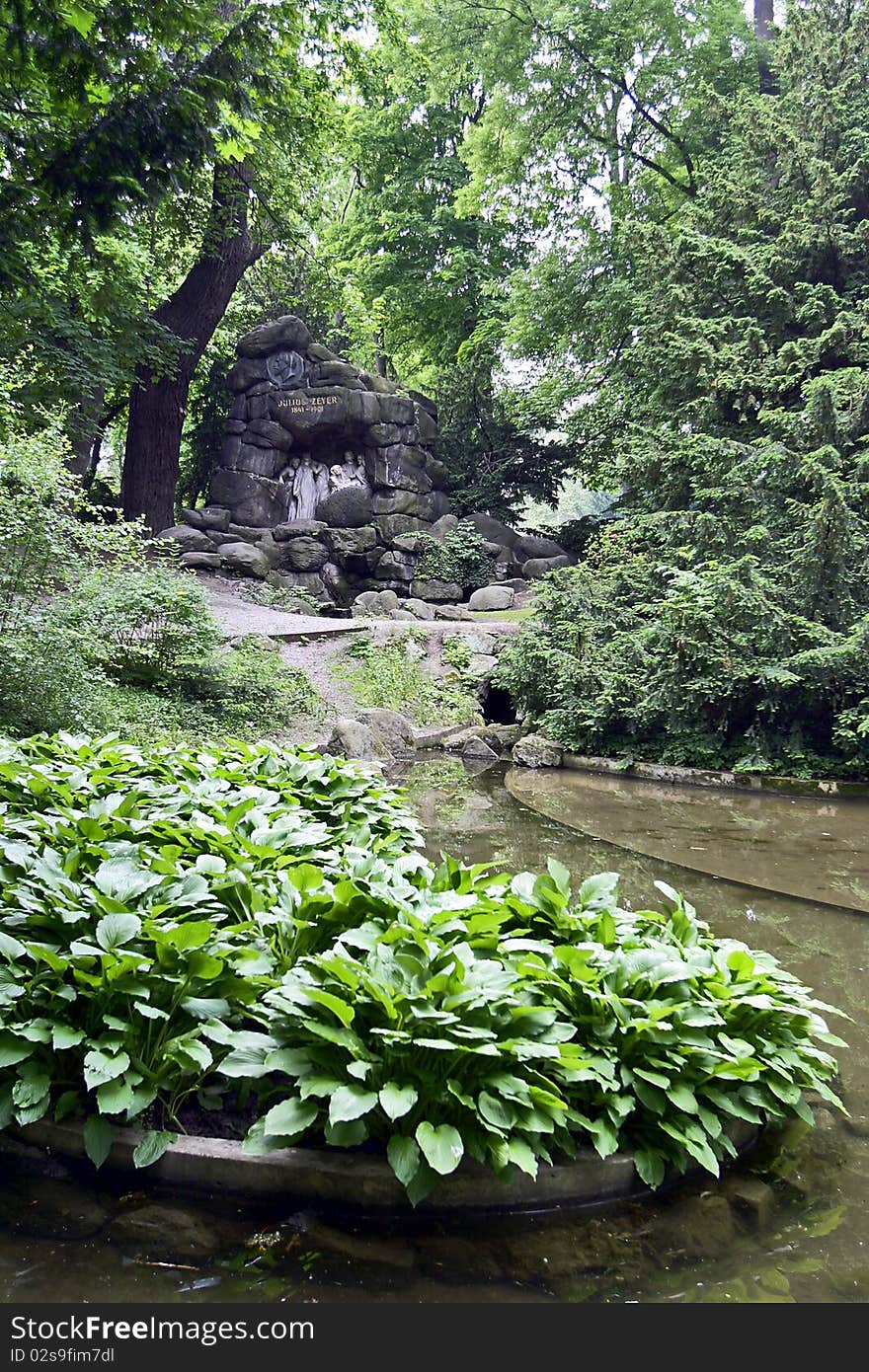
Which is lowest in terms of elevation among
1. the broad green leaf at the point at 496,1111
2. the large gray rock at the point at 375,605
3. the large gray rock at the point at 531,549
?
the broad green leaf at the point at 496,1111

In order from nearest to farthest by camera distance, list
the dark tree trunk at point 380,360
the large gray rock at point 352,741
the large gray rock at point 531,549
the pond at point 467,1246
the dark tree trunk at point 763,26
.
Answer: the pond at point 467,1246 < the large gray rock at point 352,741 < the dark tree trunk at point 763,26 < the large gray rock at point 531,549 < the dark tree trunk at point 380,360

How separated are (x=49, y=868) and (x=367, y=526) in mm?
19687

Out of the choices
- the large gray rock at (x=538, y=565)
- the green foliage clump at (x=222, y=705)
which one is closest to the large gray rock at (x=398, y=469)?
the large gray rock at (x=538, y=565)

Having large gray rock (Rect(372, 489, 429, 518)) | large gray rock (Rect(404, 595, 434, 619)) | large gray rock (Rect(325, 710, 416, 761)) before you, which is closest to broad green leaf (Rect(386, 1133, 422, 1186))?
large gray rock (Rect(325, 710, 416, 761))

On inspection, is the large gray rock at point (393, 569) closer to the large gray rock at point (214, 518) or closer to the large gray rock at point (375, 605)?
the large gray rock at point (375, 605)

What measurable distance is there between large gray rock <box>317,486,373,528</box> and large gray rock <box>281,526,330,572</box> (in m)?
1.51

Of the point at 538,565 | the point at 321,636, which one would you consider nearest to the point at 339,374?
the point at 538,565

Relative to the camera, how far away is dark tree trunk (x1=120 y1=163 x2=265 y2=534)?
17.0m

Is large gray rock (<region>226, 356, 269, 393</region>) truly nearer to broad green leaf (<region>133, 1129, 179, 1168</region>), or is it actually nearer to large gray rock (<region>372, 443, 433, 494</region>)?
large gray rock (<region>372, 443, 433, 494</region>)

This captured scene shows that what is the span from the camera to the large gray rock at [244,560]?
→ 19406 mm

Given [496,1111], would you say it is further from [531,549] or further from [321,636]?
[531,549]

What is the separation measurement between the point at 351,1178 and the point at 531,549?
21192mm

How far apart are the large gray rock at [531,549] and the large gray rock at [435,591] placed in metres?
2.33

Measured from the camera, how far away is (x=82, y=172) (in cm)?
466
